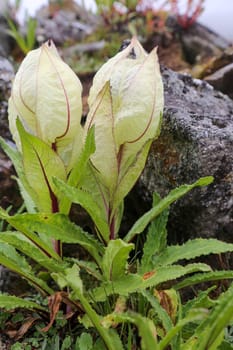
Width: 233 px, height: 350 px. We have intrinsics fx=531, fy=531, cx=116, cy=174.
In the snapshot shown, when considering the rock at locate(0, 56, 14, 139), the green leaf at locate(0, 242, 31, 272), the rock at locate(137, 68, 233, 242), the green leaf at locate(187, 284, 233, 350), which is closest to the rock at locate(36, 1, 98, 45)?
the rock at locate(0, 56, 14, 139)

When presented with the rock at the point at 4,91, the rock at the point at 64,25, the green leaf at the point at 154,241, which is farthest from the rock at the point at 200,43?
the green leaf at the point at 154,241

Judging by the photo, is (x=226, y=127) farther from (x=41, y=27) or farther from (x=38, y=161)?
(x=41, y=27)

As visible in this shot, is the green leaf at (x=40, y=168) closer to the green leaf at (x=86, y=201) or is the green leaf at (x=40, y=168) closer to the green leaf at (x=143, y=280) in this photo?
the green leaf at (x=86, y=201)

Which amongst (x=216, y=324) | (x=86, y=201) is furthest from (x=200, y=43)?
(x=216, y=324)

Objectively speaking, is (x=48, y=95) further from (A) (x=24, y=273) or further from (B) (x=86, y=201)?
(A) (x=24, y=273)

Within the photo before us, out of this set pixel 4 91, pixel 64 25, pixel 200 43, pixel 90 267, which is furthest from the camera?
pixel 64 25

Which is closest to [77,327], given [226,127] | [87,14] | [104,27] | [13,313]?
[13,313]

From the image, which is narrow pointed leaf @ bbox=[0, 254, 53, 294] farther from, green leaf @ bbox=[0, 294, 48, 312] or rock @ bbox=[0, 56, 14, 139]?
rock @ bbox=[0, 56, 14, 139]
